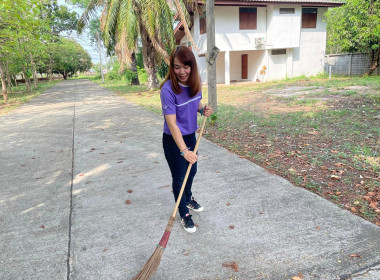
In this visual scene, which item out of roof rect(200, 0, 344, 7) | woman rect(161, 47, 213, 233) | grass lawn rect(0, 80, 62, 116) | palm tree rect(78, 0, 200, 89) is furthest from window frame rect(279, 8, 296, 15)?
woman rect(161, 47, 213, 233)

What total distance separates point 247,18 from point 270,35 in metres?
1.86

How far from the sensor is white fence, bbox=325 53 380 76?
57.1ft

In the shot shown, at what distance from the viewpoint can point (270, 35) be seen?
17.6 m

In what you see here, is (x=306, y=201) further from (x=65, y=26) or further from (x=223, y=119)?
(x=65, y=26)

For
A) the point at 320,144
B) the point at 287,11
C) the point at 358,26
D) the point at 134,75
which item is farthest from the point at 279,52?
the point at 320,144

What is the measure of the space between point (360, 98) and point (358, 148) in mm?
4862

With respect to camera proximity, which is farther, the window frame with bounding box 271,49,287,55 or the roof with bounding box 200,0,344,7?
the window frame with bounding box 271,49,287,55

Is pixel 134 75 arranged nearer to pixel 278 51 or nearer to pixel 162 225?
pixel 278 51

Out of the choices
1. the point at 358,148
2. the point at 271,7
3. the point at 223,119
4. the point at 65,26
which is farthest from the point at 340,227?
the point at 65,26

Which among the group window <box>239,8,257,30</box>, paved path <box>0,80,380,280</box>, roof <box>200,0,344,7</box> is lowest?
paved path <box>0,80,380,280</box>

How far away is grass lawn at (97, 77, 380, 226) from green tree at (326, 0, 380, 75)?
27.4 feet

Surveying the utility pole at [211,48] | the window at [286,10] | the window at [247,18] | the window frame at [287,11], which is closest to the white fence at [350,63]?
the window frame at [287,11]

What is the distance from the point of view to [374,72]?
16.8m

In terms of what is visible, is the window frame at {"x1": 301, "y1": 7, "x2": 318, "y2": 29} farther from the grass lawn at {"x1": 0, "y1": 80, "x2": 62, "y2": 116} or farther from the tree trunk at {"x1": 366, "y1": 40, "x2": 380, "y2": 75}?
Answer: the grass lawn at {"x1": 0, "y1": 80, "x2": 62, "y2": 116}
